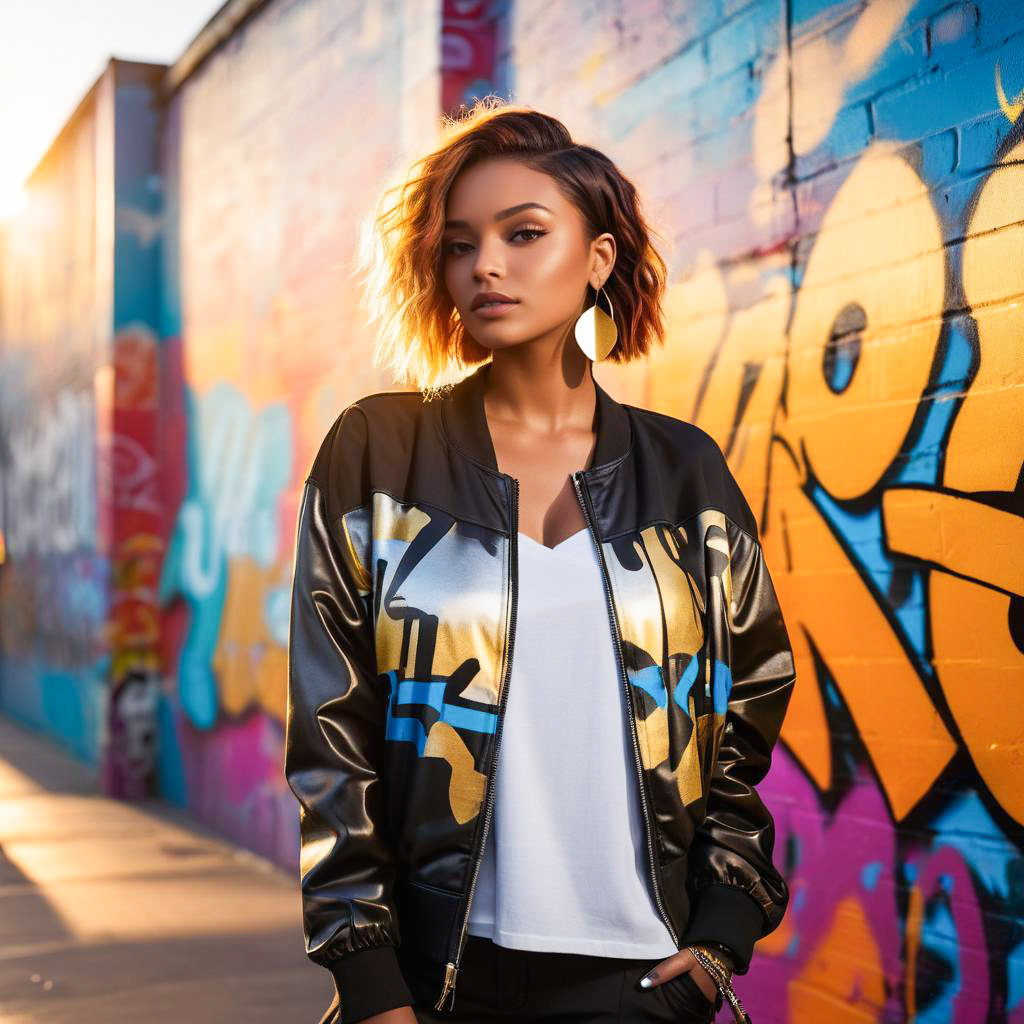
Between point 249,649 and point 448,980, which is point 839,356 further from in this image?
point 249,649

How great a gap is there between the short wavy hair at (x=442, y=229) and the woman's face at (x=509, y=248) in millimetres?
24

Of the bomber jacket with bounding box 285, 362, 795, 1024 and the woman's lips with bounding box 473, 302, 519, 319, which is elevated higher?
the woman's lips with bounding box 473, 302, 519, 319

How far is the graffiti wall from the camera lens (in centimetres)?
305

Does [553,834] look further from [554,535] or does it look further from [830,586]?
[830,586]

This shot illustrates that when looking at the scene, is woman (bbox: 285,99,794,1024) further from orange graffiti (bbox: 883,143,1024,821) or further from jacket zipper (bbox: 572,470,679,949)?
orange graffiti (bbox: 883,143,1024,821)

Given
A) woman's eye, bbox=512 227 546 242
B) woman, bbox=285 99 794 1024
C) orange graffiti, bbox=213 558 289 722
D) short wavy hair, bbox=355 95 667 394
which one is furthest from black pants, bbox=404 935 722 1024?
orange graffiti, bbox=213 558 289 722

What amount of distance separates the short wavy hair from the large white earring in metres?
0.02

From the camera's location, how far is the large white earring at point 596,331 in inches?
92.0

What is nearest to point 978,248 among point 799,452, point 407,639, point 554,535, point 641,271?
point 799,452

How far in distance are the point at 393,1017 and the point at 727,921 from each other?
20.7 inches

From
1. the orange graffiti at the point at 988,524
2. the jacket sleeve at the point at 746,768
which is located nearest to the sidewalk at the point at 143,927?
the orange graffiti at the point at 988,524

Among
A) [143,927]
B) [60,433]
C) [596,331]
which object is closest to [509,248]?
[596,331]

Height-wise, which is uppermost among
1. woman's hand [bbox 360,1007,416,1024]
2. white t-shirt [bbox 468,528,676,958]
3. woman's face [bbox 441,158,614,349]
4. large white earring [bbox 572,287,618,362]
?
woman's face [bbox 441,158,614,349]

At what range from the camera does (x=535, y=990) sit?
77.5 inches
